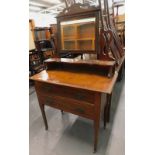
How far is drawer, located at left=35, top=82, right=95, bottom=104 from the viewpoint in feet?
3.69

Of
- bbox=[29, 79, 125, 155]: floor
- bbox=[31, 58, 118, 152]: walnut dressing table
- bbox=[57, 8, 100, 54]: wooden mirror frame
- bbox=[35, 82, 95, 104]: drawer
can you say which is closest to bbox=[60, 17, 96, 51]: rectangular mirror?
bbox=[57, 8, 100, 54]: wooden mirror frame

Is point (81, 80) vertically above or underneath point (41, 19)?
underneath

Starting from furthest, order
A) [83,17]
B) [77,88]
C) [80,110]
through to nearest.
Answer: [83,17]
[80,110]
[77,88]

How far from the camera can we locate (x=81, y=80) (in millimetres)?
1211

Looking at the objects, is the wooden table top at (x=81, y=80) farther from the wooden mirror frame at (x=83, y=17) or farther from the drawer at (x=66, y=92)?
the wooden mirror frame at (x=83, y=17)

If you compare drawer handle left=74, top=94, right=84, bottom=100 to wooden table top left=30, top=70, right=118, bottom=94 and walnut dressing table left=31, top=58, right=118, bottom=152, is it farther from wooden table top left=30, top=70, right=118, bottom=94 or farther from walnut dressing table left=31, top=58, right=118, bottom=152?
wooden table top left=30, top=70, right=118, bottom=94

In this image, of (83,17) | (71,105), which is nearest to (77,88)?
(71,105)

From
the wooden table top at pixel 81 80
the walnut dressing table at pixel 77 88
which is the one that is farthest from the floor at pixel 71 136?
the wooden table top at pixel 81 80

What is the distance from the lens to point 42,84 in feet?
4.49

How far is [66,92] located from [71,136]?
0.72 meters

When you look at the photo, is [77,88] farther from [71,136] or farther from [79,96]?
[71,136]

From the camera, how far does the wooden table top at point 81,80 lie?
105cm

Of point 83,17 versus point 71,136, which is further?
point 71,136
